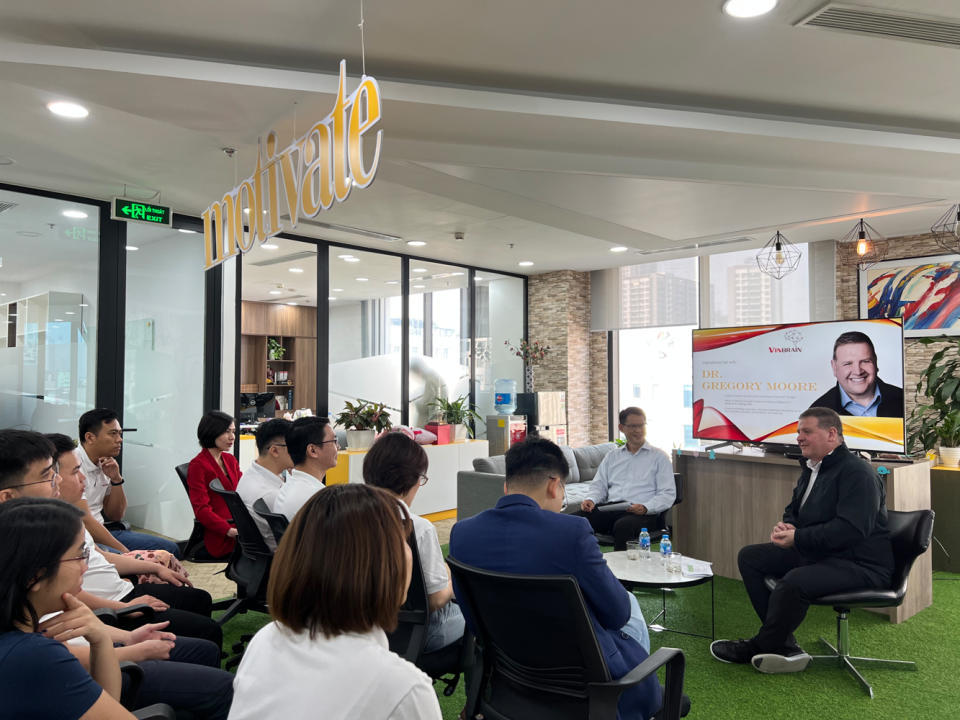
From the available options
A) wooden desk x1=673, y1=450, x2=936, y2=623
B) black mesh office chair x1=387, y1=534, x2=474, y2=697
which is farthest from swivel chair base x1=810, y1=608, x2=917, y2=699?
black mesh office chair x1=387, y1=534, x2=474, y2=697

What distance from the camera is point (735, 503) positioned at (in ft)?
16.0

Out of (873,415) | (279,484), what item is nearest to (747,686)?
(873,415)

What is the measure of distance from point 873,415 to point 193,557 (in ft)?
14.2

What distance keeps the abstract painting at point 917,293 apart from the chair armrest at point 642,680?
21.5ft

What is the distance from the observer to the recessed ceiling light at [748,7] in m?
2.87

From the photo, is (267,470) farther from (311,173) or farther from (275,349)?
(275,349)

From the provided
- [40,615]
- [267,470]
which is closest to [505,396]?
[267,470]

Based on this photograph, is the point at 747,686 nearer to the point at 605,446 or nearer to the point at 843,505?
the point at 843,505

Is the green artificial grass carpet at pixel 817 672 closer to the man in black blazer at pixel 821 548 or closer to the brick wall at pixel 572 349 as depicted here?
the man in black blazer at pixel 821 548

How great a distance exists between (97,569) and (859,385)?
14.7 ft

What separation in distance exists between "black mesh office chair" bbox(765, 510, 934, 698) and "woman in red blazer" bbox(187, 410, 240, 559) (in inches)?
116

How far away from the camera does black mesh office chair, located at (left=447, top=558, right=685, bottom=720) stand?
5.89 ft

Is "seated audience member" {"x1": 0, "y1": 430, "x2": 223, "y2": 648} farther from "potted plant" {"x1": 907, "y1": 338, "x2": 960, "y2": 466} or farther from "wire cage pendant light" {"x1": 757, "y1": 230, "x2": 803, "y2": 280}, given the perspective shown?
"wire cage pendant light" {"x1": 757, "y1": 230, "x2": 803, "y2": 280}

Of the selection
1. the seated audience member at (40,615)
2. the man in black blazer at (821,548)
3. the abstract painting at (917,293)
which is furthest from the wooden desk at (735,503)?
the seated audience member at (40,615)
